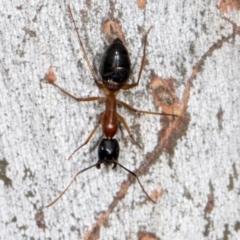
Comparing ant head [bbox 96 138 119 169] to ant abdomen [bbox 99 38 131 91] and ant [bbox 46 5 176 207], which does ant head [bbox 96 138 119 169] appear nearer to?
ant [bbox 46 5 176 207]

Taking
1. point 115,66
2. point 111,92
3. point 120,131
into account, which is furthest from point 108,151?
point 115,66

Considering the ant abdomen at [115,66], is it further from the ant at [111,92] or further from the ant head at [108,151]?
the ant head at [108,151]

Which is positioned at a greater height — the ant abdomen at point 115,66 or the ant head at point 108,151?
the ant abdomen at point 115,66

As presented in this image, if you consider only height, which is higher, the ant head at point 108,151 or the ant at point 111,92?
the ant at point 111,92

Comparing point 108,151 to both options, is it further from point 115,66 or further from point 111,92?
point 115,66

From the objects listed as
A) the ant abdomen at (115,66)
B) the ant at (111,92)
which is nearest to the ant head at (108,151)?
the ant at (111,92)
